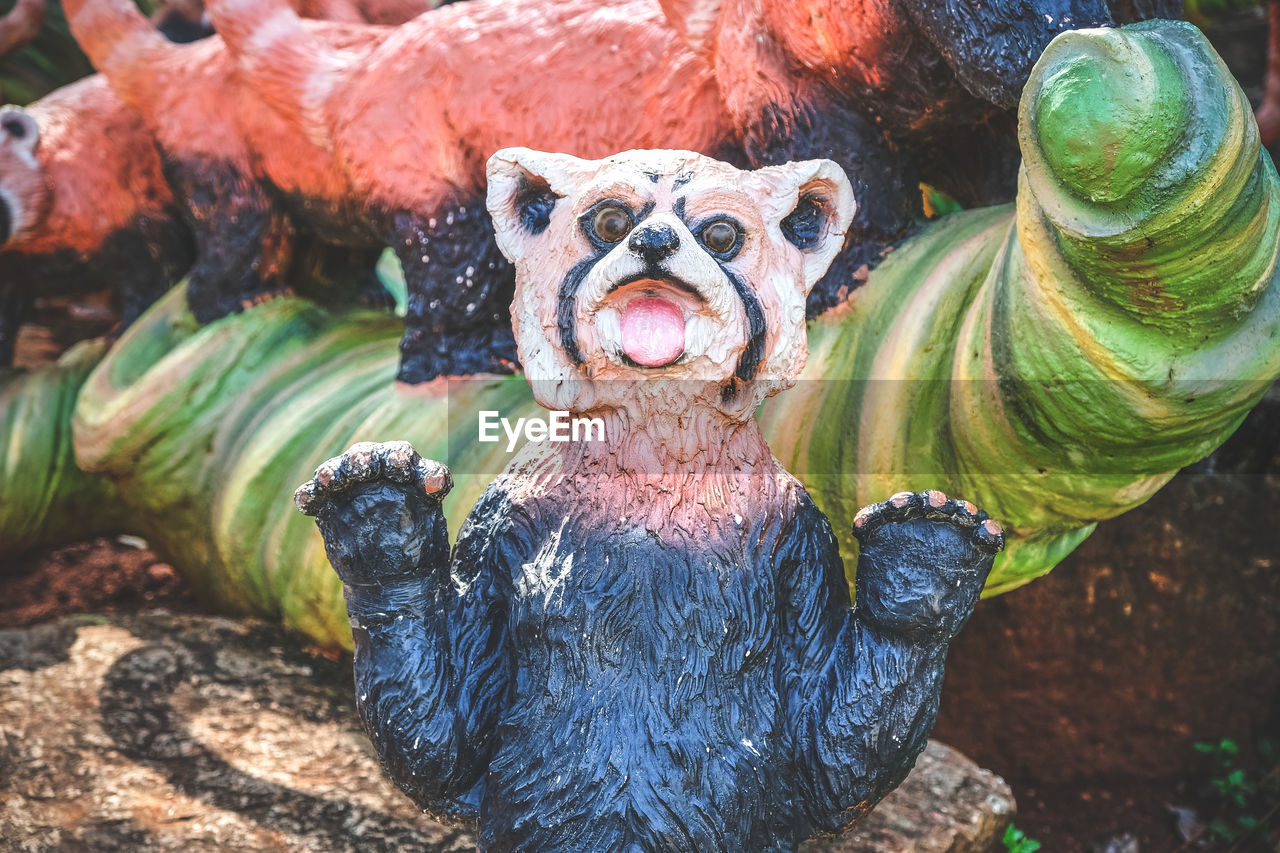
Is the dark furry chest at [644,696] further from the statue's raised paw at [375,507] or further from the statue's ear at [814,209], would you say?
the statue's ear at [814,209]

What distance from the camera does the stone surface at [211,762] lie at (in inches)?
59.6

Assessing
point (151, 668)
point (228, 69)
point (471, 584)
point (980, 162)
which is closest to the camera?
point (471, 584)

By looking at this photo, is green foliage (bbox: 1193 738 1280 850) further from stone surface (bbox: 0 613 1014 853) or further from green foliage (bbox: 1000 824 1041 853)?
stone surface (bbox: 0 613 1014 853)

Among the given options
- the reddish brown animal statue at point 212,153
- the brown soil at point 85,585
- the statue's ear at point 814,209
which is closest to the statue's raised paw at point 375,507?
the statue's ear at point 814,209

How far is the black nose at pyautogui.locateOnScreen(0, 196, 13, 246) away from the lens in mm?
→ 2287

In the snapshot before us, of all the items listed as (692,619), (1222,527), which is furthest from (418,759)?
(1222,527)

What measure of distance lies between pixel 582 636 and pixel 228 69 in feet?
5.23

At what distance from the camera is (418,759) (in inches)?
41.0

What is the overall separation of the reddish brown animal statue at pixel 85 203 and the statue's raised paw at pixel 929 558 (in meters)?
1.91

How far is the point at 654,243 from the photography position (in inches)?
35.9

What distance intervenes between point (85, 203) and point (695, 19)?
1488 mm

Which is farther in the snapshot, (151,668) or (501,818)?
(151,668)

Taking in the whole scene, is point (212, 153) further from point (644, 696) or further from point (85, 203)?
point (644, 696)

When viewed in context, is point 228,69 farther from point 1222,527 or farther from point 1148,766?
point 1148,766
